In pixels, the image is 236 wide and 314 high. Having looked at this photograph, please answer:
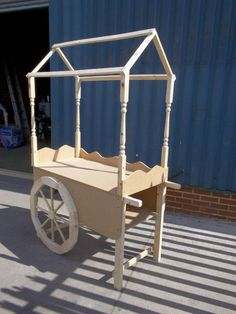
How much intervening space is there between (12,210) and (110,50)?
8.68 feet

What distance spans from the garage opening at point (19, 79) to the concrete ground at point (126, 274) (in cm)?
473

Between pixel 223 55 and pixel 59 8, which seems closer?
pixel 223 55

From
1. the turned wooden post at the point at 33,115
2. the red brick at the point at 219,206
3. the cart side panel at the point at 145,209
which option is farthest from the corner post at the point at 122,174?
the red brick at the point at 219,206

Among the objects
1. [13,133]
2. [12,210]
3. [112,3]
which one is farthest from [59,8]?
[13,133]

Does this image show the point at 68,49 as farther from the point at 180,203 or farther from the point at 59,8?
the point at 180,203

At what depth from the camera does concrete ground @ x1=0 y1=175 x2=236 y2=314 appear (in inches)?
89.7

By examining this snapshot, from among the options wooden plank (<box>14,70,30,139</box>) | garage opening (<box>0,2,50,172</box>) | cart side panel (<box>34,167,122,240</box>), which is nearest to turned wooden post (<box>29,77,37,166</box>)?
cart side panel (<box>34,167,122,240</box>)

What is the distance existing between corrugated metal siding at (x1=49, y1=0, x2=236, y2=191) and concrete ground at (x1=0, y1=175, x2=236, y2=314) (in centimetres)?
93

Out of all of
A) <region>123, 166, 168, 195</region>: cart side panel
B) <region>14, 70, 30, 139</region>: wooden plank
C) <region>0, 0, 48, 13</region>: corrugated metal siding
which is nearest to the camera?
<region>123, 166, 168, 195</region>: cart side panel

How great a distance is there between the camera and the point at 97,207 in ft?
8.05

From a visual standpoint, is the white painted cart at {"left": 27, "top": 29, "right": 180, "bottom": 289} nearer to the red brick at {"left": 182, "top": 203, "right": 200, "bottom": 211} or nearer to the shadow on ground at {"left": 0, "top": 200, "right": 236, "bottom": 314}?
the shadow on ground at {"left": 0, "top": 200, "right": 236, "bottom": 314}

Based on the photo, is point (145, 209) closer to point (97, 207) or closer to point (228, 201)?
point (97, 207)

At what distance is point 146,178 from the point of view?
94.6 inches

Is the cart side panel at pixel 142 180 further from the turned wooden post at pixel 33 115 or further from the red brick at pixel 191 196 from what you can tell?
the red brick at pixel 191 196
